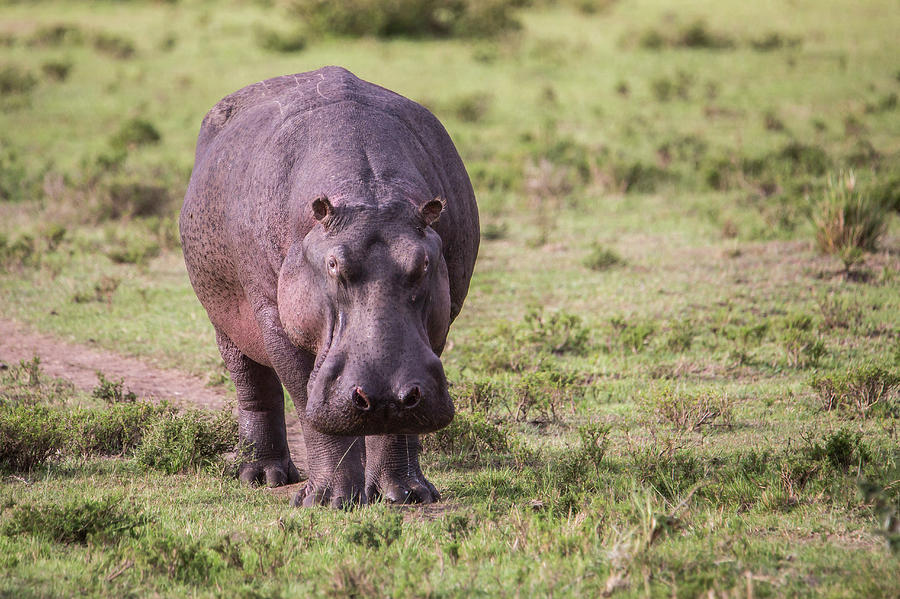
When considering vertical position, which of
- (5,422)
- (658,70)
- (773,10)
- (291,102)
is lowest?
(5,422)

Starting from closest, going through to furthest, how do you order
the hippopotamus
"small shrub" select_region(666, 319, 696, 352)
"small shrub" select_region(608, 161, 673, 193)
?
1. the hippopotamus
2. "small shrub" select_region(666, 319, 696, 352)
3. "small shrub" select_region(608, 161, 673, 193)

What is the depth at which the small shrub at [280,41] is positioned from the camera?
2209 centimetres

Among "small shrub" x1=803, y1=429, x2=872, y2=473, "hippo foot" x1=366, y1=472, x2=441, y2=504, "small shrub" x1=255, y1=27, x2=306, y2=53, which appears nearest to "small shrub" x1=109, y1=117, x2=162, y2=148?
"small shrub" x1=255, y1=27, x2=306, y2=53

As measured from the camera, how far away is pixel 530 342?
8781 millimetres

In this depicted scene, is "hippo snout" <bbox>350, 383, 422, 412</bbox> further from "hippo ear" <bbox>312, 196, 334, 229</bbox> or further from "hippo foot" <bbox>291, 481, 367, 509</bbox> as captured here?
"hippo foot" <bbox>291, 481, 367, 509</bbox>

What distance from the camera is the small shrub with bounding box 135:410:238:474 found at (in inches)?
235

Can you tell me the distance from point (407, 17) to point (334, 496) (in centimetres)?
2066

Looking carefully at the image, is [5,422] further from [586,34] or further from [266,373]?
[586,34]

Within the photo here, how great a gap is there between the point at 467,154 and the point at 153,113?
6.20m

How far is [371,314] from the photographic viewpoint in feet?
13.9

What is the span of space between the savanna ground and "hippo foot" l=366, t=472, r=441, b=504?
0.60 ft

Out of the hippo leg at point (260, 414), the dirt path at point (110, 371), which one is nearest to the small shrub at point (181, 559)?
the hippo leg at point (260, 414)

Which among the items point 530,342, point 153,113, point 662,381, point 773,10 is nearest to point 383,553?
point 662,381

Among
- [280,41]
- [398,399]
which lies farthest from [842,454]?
[280,41]
